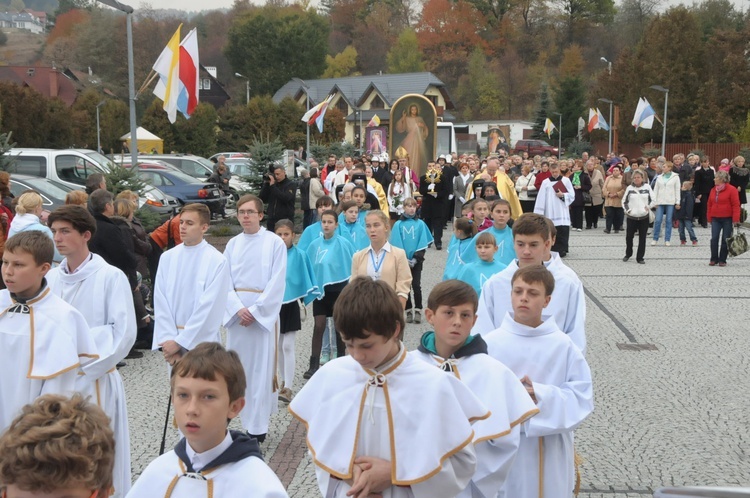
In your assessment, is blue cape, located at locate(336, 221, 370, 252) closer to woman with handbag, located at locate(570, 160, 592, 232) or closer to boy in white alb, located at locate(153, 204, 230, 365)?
boy in white alb, located at locate(153, 204, 230, 365)

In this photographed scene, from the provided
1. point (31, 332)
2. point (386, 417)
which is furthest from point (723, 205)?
point (386, 417)

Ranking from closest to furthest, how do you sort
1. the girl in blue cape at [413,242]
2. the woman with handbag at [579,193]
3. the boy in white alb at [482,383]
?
the boy in white alb at [482,383]
the girl in blue cape at [413,242]
the woman with handbag at [579,193]

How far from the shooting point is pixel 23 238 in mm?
4566

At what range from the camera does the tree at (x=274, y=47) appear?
324 feet

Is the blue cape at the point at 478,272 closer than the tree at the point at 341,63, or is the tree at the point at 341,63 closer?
A: the blue cape at the point at 478,272

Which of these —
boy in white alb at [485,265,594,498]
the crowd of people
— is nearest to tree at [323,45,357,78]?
the crowd of people

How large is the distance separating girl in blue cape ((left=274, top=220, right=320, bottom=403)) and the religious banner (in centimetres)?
1903

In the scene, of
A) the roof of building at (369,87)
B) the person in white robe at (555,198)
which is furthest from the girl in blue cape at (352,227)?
the roof of building at (369,87)

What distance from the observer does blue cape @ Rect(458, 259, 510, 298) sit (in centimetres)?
783

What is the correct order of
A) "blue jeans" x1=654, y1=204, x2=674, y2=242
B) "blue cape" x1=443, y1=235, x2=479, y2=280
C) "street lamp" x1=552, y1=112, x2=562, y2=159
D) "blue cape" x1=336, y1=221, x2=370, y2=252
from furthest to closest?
"street lamp" x1=552, y1=112, x2=562, y2=159 < "blue jeans" x1=654, y1=204, x2=674, y2=242 < "blue cape" x1=336, y1=221, x2=370, y2=252 < "blue cape" x1=443, y1=235, x2=479, y2=280

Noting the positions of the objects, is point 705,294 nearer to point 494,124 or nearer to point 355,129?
point 355,129

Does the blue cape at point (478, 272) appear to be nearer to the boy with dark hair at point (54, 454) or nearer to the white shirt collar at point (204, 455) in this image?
the white shirt collar at point (204, 455)

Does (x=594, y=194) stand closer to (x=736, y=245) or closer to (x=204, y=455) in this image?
(x=736, y=245)

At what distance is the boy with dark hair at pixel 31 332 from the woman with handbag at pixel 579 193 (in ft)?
64.6
